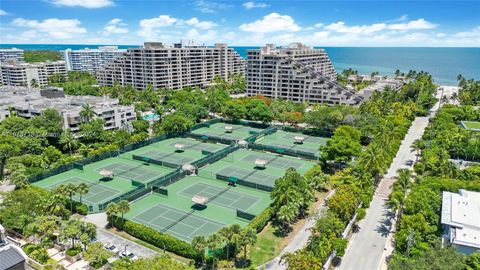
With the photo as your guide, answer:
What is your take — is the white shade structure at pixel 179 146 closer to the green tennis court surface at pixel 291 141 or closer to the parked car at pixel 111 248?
the green tennis court surface at pixel 291 141

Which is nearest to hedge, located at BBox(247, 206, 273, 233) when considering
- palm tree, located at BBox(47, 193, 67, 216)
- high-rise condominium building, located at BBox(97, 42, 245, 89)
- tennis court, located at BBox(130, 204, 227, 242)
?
tennis court, located at BBox(130, 204, 227, 242)

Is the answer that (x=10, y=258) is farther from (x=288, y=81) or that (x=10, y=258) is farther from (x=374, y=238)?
(x=288, y=81)

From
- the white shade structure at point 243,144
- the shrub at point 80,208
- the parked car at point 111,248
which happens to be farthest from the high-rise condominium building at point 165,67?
the parked car at point 111,248

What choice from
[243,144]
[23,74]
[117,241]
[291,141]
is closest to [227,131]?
[243,144]

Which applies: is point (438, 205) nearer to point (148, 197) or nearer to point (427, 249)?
point (427, 249)

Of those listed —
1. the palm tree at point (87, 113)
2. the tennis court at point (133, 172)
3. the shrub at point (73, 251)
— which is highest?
the palm tree at point (87, 113)
